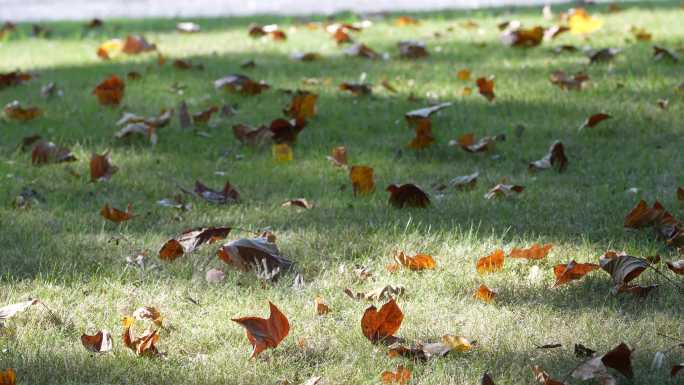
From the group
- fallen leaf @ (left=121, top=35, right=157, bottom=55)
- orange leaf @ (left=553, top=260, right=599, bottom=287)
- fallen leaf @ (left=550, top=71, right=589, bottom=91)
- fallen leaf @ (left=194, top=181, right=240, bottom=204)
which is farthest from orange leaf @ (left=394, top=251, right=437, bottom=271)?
fallen leaf @ (left=121, top=35, right=157, bottom=55)

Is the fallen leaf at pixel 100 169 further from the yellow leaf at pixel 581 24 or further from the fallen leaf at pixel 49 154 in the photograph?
the yellow leaf at pixel 581 24

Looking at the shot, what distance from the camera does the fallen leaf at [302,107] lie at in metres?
5.13

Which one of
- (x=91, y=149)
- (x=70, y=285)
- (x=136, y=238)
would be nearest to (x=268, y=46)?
(x=91, y=149)

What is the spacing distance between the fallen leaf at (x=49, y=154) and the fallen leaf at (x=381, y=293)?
6.76 ft

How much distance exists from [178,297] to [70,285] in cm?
37

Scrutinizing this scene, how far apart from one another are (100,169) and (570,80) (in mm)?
2683

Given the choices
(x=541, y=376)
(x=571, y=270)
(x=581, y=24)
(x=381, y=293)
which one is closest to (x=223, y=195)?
(x=381, y=293)

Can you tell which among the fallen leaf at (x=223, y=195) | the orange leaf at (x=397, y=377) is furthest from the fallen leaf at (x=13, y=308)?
the fallen leaf at (x=223, y=195)

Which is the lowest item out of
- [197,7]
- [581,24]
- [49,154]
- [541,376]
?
[197,7]

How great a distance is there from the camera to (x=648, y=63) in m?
5.97

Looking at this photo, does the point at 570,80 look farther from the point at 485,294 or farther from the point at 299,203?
the point at 485,294

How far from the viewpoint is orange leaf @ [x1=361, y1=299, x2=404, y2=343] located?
266 cm

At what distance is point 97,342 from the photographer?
104 inches

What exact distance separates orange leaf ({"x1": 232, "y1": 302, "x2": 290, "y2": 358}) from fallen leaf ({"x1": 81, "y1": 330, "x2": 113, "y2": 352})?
0.37 m
